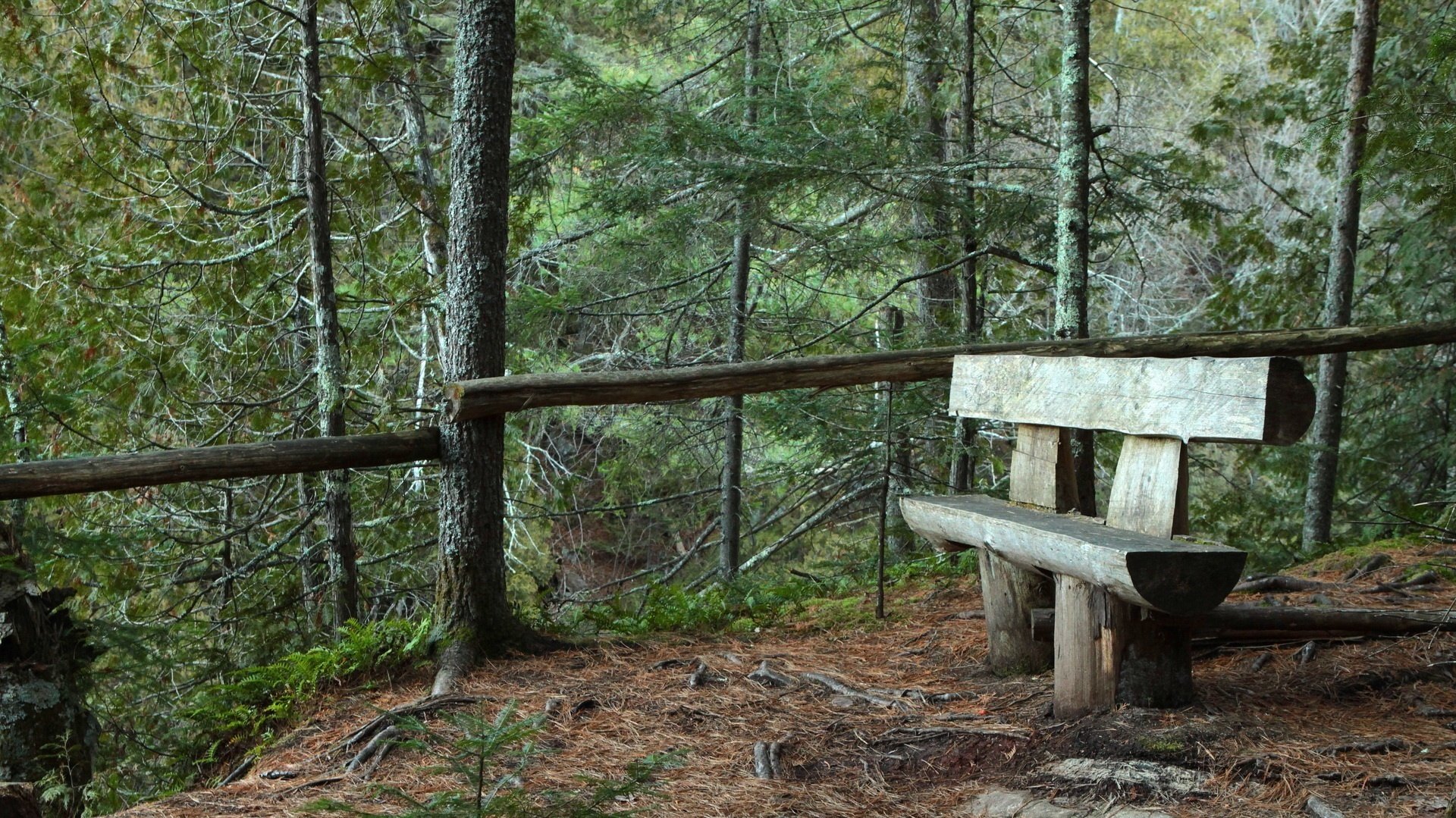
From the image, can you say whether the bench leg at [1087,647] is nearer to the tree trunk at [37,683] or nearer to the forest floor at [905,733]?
the forest floor at [905,733]

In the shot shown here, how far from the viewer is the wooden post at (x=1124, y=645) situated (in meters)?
3.75

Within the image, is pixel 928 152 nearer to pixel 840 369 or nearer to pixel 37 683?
pixel 840 369

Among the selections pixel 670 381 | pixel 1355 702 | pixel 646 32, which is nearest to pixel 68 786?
pixel 670 381

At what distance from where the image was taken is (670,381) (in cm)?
515

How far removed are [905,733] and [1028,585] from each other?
995mm

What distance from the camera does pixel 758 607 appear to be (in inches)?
247

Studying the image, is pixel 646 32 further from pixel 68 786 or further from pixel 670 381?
pixel 68 786

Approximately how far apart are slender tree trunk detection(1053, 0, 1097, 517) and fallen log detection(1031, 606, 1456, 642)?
145 cm

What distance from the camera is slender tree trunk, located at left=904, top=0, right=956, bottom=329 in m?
8.18

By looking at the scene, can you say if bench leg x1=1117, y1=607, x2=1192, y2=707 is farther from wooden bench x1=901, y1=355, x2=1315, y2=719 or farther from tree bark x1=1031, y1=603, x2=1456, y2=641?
tree bark x1=1031, y1=603, x2=1456, y2=641

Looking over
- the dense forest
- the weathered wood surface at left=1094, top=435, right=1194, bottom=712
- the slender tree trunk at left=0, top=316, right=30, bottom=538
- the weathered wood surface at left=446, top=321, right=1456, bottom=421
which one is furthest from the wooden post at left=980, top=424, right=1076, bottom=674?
the slender tree trunk at left=0, top=316, right=30, bottom=538

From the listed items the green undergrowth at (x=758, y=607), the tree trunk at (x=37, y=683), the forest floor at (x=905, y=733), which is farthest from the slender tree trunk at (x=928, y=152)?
the tree trunk at (x=37, y=683)

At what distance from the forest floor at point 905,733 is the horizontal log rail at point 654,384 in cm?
109

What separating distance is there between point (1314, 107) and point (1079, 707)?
764cm
